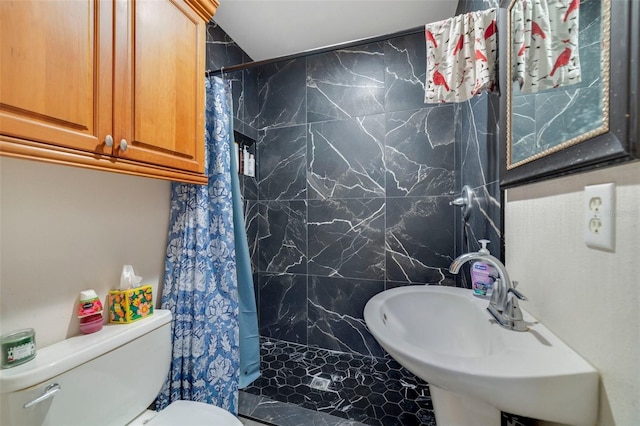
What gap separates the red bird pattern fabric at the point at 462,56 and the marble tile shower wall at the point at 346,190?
78 centimetres

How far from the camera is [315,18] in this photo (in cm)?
177

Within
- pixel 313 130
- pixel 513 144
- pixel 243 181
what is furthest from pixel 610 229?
pixel 243 181

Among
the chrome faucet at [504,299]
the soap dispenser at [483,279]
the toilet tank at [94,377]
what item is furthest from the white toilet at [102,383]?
the soap dispenser at [483,279]

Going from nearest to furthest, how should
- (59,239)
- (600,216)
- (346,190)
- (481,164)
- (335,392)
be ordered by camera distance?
(600,216) → (59,239) → (481,164) → (335,392) → (346,190)

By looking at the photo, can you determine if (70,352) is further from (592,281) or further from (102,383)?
(592,281)

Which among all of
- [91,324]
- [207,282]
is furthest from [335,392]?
[91,324]

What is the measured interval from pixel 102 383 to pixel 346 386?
1.31 m

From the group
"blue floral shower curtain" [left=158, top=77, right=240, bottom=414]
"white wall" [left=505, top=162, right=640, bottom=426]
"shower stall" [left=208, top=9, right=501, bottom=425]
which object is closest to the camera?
"white wall" [left=505, top=162, right=640, bottom=426]

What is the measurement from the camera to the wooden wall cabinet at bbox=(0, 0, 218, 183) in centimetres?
63

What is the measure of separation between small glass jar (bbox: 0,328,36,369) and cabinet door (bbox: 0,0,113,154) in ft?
2.03

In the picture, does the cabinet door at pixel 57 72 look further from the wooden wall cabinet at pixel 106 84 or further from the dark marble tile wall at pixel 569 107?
the dark marble tile wall at pixel 569 107

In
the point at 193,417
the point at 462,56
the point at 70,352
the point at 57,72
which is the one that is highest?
the point at 462,56

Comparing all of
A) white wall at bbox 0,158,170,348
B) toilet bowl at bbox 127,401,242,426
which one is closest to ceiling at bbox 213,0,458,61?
white wall at bbox 0,158,170,348

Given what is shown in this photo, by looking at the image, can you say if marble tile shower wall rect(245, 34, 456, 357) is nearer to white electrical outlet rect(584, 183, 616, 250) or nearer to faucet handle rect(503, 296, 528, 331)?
faucet handle rect(503, 296, 528, 331)
